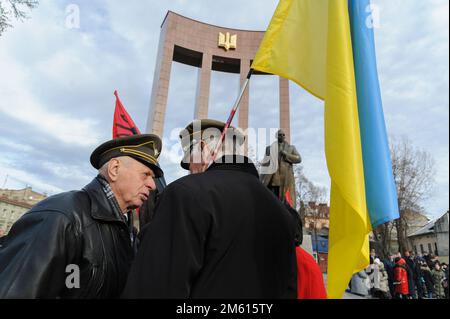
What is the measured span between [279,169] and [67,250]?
5.24 m

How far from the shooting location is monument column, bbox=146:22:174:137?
1723cm

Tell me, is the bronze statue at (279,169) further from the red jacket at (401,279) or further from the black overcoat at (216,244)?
the red jacket at (401,279)

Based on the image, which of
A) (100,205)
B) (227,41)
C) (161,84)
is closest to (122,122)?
(100,205)

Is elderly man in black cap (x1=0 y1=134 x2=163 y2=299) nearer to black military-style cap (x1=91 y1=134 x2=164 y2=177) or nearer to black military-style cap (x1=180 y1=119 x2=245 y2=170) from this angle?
black military-style cap (x1=91 y1=134 x2=164 y2=177)

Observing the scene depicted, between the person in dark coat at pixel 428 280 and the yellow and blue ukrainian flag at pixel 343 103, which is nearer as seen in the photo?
the yellow and blue ukrainian flag at pixel 343 103

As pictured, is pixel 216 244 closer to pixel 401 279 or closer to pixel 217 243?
pixel 217 243

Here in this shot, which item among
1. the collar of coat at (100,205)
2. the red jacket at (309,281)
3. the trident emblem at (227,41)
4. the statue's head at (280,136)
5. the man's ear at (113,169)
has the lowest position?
the red jacket at (309,281)

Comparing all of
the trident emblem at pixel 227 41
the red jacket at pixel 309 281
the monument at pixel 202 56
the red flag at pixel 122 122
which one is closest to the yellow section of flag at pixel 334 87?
the red jacket at pixel 309 281

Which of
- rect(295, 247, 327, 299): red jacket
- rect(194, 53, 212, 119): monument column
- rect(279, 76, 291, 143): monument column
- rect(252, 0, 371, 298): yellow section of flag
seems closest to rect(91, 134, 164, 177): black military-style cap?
rect(252, 0, 371, 298): yellow section of flag

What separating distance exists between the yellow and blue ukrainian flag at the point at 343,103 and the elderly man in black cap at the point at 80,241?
4.17 feet

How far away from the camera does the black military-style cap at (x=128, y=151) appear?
2.04m
